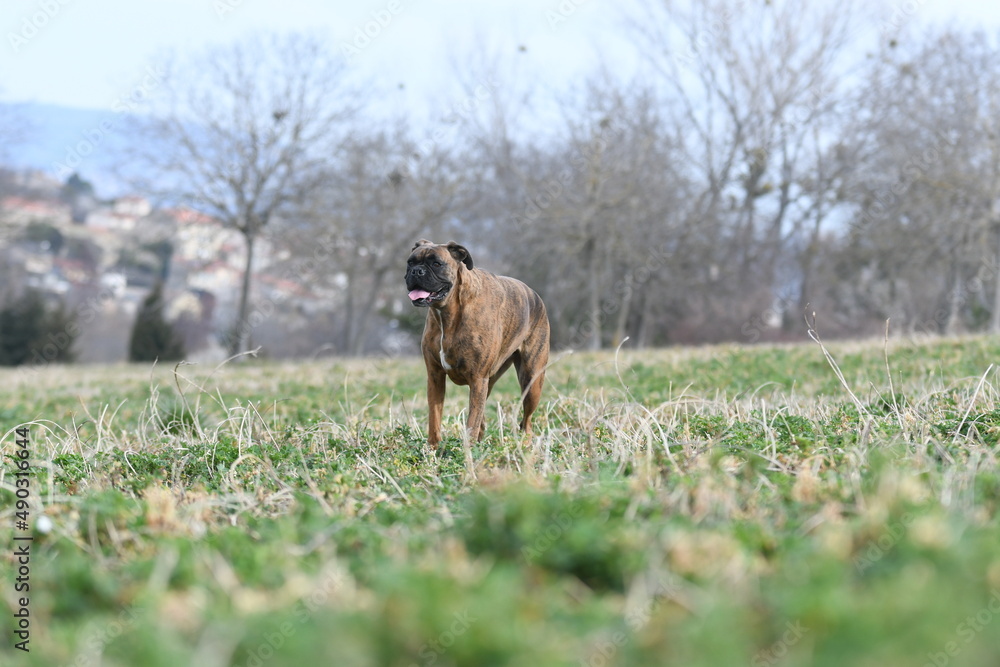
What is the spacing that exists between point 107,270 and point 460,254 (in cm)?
5596

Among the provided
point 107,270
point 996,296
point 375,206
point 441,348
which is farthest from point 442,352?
point 107,270

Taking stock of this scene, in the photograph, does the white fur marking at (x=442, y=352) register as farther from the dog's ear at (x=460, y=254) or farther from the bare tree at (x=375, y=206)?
the bare tree at (x=375, y=206)

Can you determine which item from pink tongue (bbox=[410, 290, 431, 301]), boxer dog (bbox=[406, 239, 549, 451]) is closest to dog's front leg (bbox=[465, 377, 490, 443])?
boxer dog (bbox=[406, 239, 549, 451])

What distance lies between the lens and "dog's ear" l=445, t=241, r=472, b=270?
5698 mm

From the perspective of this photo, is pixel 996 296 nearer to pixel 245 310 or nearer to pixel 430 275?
pixel 245 310

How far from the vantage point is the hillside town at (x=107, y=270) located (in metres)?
42.8

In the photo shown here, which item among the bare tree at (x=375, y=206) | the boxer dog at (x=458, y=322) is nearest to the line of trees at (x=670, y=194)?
the bare tree at (x=375, y=206)

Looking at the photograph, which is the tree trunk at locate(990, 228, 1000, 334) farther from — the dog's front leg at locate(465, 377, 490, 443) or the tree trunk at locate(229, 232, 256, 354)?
the tree trunk at locate(229, 232, 256, 354)

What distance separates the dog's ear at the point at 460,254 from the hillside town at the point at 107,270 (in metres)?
34.5

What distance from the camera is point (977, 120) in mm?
27047

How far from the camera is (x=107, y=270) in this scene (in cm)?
5562

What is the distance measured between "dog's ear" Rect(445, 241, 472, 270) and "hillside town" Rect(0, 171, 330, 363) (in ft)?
113

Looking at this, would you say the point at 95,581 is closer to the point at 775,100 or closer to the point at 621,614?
the point at 621,614

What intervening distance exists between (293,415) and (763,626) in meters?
8.45
